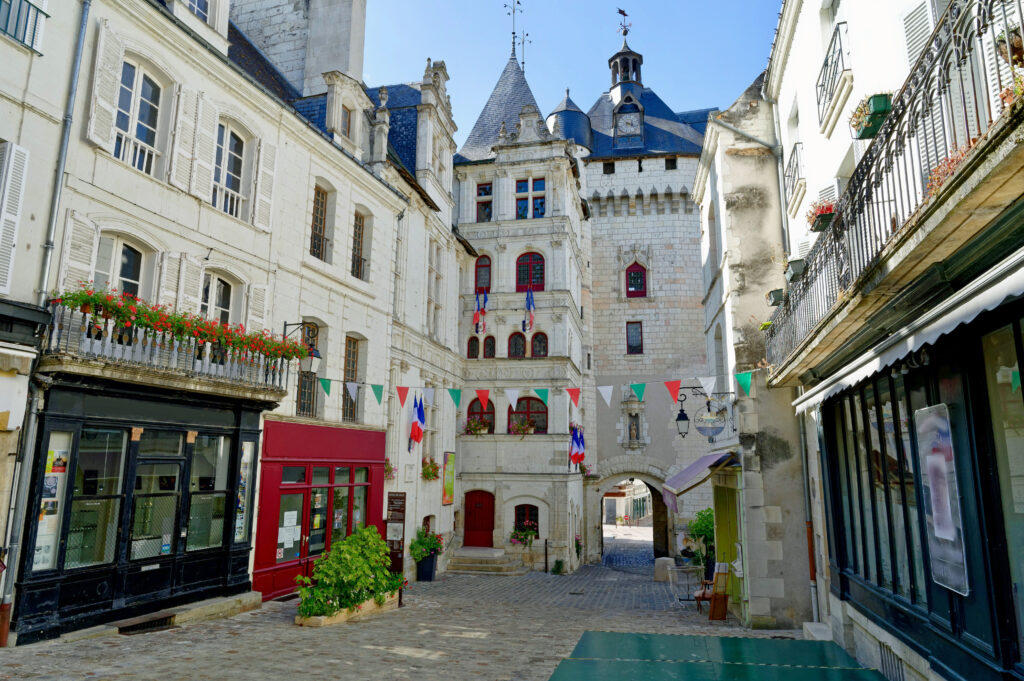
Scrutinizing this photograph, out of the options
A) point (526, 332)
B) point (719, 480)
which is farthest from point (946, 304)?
point (526, 332)

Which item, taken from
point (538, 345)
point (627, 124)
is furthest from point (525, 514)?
point (627, 124)

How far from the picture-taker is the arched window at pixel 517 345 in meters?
24.7

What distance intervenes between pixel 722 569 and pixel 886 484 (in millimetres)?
7624

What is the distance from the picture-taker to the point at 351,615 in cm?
1086

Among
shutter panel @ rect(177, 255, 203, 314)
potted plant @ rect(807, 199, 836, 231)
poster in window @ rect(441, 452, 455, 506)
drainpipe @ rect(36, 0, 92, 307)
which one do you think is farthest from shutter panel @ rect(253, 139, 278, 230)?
poster in window @ rect(441, 452, 455, 506)

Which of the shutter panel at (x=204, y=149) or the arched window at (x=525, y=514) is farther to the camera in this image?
the arched window at (x=525, y=514)

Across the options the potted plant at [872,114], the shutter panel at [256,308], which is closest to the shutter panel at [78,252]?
the shutter panel at [256,308]

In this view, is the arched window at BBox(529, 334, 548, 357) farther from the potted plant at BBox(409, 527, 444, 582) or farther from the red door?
the potted plant at BBox(409, 527, 444, 582)

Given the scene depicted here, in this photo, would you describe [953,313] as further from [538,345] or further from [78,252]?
[538,345]

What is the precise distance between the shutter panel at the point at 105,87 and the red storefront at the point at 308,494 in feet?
18.0

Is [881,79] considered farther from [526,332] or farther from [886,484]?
[526,332]

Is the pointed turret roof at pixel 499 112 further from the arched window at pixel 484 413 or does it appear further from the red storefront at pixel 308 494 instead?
the red storefront at pixel 308 494

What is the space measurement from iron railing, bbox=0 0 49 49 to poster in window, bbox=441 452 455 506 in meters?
15.7

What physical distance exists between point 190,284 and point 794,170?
10385 mm
